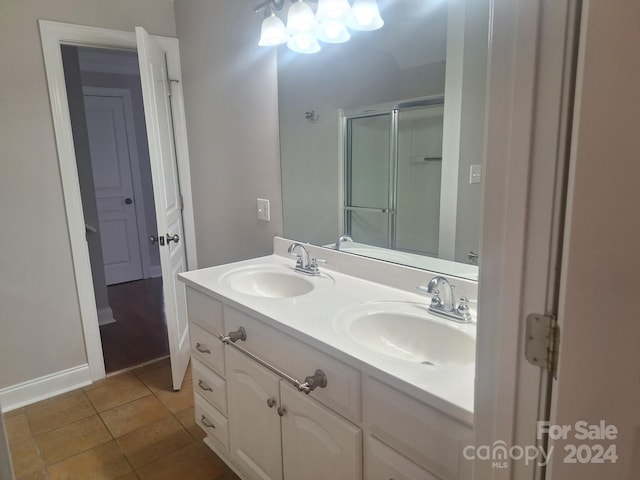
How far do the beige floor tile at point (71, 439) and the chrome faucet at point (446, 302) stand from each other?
1.74 metres

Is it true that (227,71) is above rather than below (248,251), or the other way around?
above

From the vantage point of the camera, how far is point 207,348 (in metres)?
1.69

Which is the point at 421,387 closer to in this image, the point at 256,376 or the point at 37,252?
the point at 256,376

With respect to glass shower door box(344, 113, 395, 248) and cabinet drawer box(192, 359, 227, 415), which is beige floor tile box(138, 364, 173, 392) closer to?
cabinet drawer box(192, 359, 227, 415)

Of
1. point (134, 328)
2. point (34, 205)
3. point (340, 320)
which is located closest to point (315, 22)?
point (340, 320)

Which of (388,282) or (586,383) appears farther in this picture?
(388,282)

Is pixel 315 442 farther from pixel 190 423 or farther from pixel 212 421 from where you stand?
pixel 190 423

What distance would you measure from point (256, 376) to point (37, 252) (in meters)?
1.63

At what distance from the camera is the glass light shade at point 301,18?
1.71 m

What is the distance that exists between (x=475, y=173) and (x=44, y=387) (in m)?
2.57

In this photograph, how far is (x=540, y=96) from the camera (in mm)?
600

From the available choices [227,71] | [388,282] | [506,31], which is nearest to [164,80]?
[227,71]

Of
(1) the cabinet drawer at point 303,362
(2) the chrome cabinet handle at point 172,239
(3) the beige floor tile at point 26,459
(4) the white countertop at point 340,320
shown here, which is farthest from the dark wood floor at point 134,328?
(1) the cabinet drawer at point 303,362

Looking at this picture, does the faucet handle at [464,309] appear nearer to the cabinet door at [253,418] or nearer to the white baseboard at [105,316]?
the cabinet door at [253,418]
